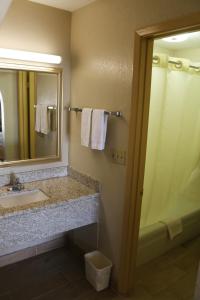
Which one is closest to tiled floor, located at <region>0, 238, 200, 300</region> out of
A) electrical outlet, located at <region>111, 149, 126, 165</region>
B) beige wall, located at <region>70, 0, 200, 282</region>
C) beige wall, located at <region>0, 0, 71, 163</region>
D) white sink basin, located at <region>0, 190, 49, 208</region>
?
beige wall, located at <region>70, 0, 200, 282</region>

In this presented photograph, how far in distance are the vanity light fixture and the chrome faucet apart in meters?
1.06

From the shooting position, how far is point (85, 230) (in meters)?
2.63


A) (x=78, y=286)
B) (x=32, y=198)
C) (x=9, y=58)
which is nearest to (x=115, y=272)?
(x=78, y=286)

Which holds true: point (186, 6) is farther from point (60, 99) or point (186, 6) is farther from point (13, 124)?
point (13, 124)

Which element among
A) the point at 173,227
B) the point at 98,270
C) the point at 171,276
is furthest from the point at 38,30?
the point at 171,276

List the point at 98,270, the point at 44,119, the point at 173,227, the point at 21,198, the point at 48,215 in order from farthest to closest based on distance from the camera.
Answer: the point at 173,227 → the point at 44,119 → the point at 21,198 → the point at 98,270 → the point at 48,215

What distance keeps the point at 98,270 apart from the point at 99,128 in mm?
1232

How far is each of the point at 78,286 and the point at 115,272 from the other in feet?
1.21

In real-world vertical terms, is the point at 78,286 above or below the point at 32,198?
below

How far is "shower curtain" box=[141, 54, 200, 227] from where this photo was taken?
266 centimetres

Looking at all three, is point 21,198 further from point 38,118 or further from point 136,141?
point 136,141

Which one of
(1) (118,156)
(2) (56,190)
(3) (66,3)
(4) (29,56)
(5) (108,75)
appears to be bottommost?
(2) (56,190)

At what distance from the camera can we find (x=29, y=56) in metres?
2.19

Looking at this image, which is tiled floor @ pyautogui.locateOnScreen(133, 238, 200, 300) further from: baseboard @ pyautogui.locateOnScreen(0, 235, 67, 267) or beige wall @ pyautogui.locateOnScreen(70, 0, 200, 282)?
baseboard @ pyautogui.locateOnScreen(0, 235, 67, 267)
